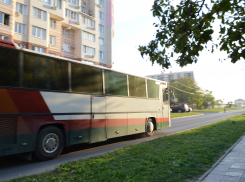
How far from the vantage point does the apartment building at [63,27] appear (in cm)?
2767

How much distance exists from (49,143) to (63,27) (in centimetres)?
3502

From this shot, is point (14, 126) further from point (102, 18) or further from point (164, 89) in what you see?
point (102, 18)

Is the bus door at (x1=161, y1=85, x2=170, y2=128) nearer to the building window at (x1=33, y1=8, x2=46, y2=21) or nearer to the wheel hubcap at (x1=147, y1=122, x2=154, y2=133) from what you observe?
the wheel hubcap at (x1=147, y1=122, x2=154, y2=133)

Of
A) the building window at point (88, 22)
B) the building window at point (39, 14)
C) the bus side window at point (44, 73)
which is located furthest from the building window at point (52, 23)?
the bus side window at point (44, 73)

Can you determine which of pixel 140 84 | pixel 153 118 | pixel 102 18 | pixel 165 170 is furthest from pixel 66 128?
pixel 102 18

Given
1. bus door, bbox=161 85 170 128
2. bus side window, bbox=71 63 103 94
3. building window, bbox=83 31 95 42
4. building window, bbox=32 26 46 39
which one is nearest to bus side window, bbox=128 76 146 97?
bus side window, bbox=71 63 103 94

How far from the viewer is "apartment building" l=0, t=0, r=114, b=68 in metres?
27.7

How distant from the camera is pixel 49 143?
685cm

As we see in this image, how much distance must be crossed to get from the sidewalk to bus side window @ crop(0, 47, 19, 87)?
533 cm

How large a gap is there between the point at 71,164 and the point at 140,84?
6.89 metres

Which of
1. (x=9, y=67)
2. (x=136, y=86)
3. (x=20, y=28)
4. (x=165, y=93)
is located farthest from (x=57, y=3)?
(x=9, y=67)

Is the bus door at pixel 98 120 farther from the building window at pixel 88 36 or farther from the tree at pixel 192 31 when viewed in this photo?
the building window at pixel 88 36

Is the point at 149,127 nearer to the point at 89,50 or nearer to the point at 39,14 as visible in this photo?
the point at 39,14

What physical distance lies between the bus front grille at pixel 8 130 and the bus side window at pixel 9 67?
0.95 meters
